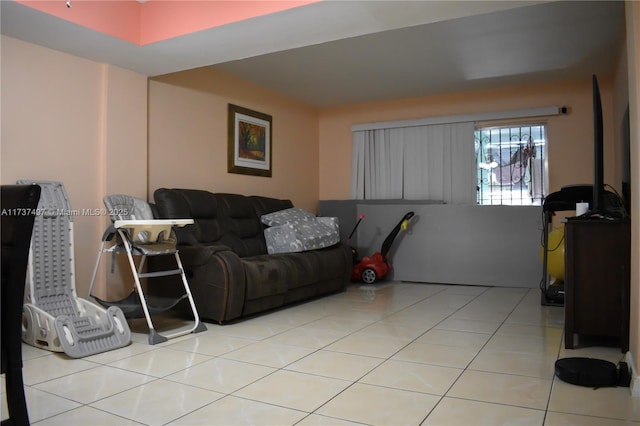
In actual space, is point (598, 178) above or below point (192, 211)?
above

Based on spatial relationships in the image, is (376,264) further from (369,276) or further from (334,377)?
(334,377)

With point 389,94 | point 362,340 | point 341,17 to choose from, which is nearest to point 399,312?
point 362,340

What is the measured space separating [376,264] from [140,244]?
3.07 metres

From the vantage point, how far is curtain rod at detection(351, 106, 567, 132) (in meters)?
5.51

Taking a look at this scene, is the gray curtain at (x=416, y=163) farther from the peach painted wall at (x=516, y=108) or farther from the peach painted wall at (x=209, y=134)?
the peach painted wall at (x=209, y=134)

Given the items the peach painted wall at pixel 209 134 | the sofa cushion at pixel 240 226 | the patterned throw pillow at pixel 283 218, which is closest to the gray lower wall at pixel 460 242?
the peach painted wall at pixel 209 134

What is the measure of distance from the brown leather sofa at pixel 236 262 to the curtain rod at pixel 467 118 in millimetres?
2116

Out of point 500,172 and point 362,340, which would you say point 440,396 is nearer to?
point 362,340

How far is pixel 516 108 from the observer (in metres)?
5.73

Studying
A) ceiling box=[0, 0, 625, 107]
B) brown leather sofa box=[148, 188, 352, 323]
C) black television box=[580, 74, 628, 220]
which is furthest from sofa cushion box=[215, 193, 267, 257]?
black television box=[580, 74, 628, 220]

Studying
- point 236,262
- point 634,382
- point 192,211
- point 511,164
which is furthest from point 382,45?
point 634,382

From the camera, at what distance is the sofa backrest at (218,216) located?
3853 millimetres

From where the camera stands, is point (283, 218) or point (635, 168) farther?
point (283, 218)

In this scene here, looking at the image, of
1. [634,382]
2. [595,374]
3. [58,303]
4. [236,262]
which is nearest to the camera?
[634,382]
